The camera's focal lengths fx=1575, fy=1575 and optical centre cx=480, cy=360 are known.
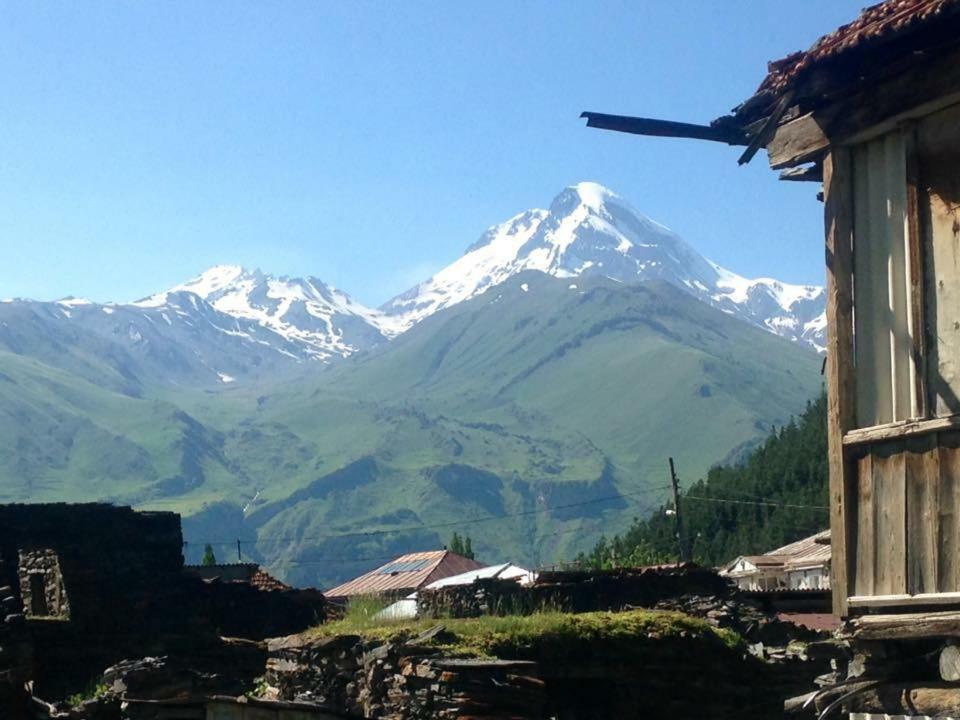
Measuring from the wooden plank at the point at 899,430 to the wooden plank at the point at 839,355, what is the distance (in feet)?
0.43

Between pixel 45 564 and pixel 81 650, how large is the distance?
2.16 m

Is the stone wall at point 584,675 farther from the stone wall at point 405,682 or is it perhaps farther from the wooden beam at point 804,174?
the wooden beam at point 804,174

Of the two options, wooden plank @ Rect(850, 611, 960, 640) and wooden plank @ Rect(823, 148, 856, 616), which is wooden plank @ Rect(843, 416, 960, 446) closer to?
wooden plank @ Rect(823, 148, 856, 616)

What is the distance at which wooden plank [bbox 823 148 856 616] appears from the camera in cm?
1029

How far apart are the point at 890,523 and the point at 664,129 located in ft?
11.3

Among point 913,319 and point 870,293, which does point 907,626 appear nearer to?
point 913,319

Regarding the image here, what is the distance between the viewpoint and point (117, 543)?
28547 mm

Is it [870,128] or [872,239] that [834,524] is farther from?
[870,128]

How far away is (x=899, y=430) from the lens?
9.95 metres

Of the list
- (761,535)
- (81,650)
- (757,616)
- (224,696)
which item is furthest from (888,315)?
(761,535)

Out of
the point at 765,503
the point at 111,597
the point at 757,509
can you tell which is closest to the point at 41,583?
the point at 111,597

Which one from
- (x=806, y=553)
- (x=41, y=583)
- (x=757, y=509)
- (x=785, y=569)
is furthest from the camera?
(x=757, y=509)

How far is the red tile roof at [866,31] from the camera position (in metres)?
9.79

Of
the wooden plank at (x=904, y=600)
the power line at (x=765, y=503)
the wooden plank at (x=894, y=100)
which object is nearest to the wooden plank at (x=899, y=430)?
the wooden plank at (x=904, y=600)
